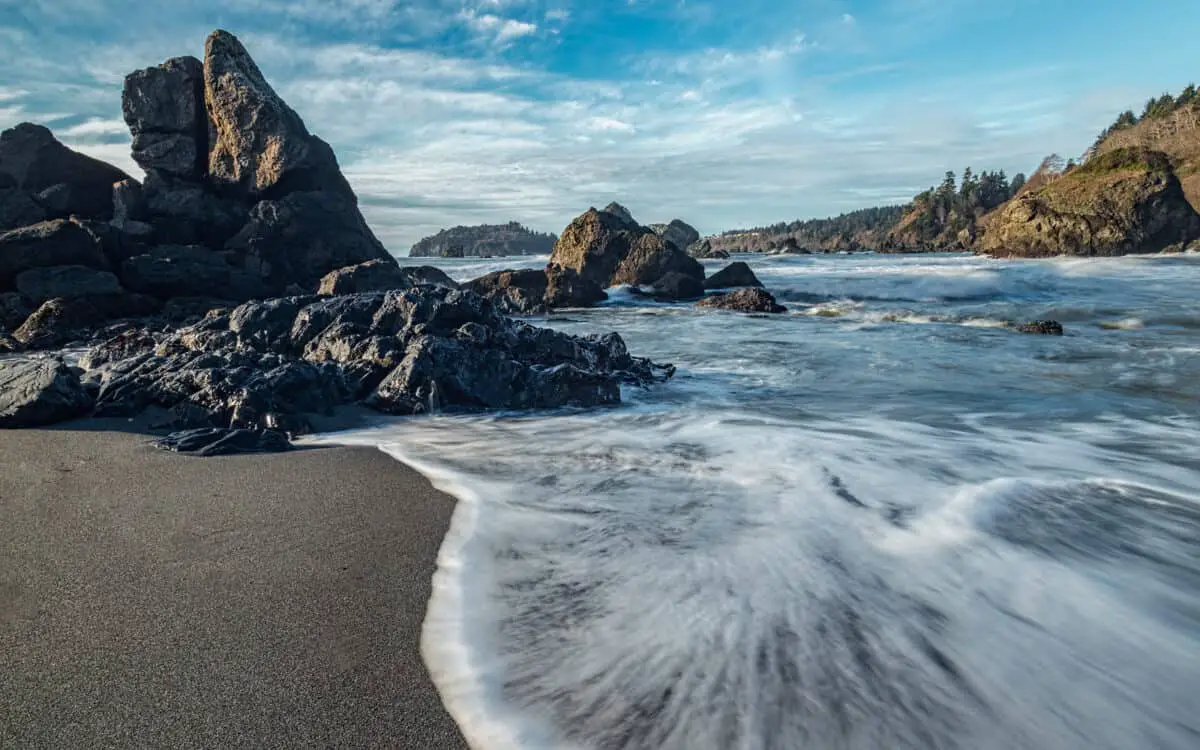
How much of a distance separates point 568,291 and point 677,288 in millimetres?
3966

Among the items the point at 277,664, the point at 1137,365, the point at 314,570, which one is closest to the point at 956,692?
the point at 277,664

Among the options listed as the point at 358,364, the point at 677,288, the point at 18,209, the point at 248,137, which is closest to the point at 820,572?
the point at 358,364

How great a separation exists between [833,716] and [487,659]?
98cm

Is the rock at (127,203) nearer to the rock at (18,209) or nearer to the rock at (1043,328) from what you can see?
the rock at (18,209)

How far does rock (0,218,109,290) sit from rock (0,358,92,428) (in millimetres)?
9901

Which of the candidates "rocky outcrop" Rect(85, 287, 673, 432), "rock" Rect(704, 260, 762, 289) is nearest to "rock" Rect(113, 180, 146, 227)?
"rocky outcrop" Rect(85, 287, 673, 432)

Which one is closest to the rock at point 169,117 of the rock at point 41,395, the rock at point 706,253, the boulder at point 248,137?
the boulder at point 248,137

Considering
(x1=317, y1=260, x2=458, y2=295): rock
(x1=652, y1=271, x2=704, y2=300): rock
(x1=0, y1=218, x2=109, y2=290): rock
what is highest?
(x1=0, y1=218, x2=109, y2=290): rock

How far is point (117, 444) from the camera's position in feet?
13.2

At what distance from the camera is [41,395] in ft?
14.6

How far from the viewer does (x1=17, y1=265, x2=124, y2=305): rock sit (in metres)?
11.8

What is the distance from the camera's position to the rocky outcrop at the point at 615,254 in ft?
72.9

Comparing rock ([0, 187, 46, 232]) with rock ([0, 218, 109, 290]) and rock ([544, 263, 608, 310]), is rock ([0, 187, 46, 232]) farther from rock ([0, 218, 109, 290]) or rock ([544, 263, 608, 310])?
rock ([544, 263, 608, 310])

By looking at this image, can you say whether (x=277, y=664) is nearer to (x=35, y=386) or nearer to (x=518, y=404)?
(x=518, y=404)
